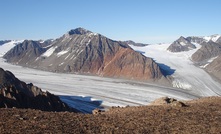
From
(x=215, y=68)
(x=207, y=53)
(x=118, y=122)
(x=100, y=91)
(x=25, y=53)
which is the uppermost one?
(x=207, y=53)

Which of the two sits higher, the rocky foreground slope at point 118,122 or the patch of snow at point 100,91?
the rocky foreground slope at point 118,122

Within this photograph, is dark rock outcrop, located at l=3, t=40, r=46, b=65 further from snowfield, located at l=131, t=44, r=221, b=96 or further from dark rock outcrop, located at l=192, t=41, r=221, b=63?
dark rock outcrop, located at l=192, t=41, r=221, b=63

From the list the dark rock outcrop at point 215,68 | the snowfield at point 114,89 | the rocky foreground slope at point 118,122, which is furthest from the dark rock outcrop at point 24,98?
the dark rock outcrop at point 215,68

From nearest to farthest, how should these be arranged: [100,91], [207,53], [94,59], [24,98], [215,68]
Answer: [24,98] < [100,91] < [215,68] < [94,59] < [207,53]

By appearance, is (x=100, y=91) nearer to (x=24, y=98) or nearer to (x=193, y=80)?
(x=193, y=80)

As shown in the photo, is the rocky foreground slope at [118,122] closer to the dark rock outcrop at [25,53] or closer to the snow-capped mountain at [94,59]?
the snow-capped mountain at [94,59]

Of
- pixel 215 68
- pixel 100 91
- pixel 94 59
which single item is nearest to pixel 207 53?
pixel 215 68
